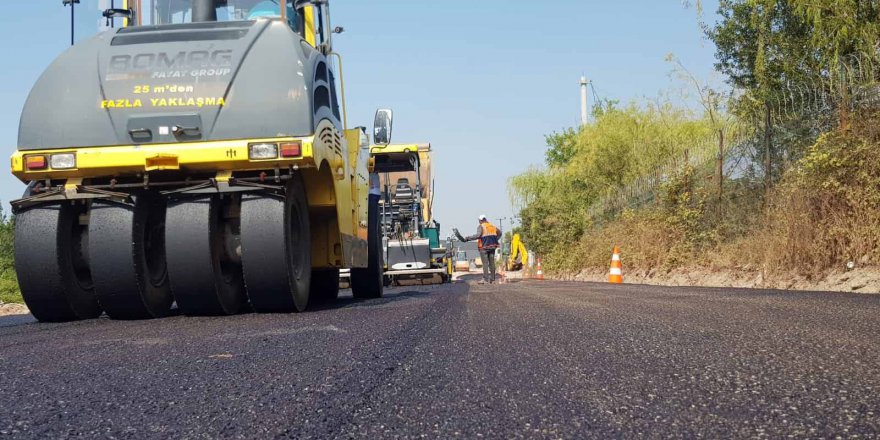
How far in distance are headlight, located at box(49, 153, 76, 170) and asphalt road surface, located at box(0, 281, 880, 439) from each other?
1.36 m

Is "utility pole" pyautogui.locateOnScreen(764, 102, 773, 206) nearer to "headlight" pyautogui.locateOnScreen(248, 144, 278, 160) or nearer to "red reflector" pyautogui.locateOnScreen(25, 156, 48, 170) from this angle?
"headlight" pyautogui.locateOnScreen(248, 144, 278, 160)

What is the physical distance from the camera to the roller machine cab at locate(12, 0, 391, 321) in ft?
20.6

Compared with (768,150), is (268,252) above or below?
below

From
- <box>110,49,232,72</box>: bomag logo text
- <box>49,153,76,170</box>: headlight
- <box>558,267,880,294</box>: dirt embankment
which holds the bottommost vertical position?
<box>558,267,880,294</box>: dirt embankment

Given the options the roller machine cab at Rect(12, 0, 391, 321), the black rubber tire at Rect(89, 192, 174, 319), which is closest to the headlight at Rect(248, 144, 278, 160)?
the roller machine cab at Rect(12, 0, 391, 321)

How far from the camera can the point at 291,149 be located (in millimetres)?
6309

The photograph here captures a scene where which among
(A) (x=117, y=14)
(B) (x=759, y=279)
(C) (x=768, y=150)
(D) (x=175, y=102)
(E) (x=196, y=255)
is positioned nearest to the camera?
(E) (x=196, y=255)

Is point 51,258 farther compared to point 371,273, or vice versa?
point 371,273

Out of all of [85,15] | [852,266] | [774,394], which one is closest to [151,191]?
[85,15]

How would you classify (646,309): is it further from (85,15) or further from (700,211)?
(700,211)

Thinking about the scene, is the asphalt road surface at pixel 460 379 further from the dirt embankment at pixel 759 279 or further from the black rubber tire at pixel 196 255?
the dirt embankment at pixel 759 279

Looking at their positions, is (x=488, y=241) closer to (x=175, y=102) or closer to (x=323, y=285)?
(x=323, y=285)

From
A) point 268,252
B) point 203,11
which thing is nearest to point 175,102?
point 268,252

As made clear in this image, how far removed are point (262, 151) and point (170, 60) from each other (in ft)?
3.44
